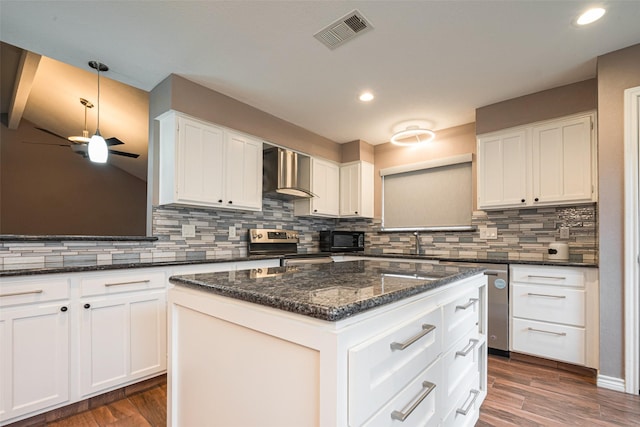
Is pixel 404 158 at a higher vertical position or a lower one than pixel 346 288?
higher

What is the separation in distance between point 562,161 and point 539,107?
568mm

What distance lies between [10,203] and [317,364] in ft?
19.1

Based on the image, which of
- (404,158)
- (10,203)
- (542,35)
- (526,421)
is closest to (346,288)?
(526,421)

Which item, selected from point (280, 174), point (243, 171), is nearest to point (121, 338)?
point (243, 171)

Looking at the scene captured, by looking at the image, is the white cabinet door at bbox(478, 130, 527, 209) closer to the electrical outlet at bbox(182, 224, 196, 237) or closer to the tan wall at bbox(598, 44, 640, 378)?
the tan wall at bbox(598, 44, 640, 378)

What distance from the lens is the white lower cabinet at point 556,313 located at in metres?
2.41

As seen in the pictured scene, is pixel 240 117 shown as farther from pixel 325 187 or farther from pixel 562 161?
pixel 562 161

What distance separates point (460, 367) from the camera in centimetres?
145

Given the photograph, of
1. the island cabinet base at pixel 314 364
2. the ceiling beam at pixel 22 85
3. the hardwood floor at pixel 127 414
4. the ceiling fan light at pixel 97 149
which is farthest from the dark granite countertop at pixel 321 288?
the ceiling beam at pixel 22 85

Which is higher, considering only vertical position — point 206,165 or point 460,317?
point 206,165

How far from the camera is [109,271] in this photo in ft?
6.63

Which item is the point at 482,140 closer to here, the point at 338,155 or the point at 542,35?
the point at 542,35

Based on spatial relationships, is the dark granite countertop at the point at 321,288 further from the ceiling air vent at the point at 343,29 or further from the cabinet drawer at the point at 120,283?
the ceiling air vent at the point at 343,29

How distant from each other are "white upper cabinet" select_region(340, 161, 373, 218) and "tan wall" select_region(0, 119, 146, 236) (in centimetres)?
377
